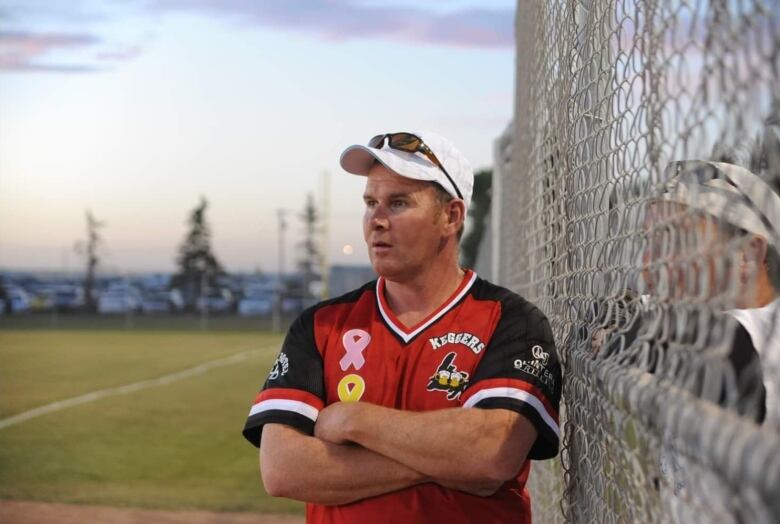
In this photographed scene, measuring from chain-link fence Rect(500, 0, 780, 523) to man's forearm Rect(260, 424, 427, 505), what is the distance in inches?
18.5

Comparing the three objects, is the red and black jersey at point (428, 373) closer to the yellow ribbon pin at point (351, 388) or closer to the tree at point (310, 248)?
the yellow ribbon pin at point (351, 388)

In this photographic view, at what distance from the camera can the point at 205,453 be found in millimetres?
10430

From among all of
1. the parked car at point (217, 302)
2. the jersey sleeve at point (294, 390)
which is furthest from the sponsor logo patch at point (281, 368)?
the parked car at point (217, 302)

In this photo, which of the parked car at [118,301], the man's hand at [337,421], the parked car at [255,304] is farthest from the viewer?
the parked car at [255,304]

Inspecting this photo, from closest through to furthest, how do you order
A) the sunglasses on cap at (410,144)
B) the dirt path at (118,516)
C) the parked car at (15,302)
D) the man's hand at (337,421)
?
the man's hand at (337,421) < the sunglasses on cap at (410,144) < the dirt path at (118,516) < the parked car at (15,302)

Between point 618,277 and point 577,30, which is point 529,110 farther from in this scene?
point 618,277

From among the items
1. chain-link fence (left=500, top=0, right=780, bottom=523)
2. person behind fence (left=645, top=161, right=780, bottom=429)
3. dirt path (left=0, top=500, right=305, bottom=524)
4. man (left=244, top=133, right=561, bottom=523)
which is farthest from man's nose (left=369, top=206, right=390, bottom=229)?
dirt path (left=0, top=500, right=305, bottom=524)

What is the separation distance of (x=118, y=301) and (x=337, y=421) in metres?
44.9

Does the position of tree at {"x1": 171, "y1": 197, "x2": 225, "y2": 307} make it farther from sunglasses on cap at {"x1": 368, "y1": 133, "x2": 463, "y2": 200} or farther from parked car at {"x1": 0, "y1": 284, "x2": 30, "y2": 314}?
sunglasses on cap at {"x1": 368, "y1": 133, "x2": 463, "y2": 200}

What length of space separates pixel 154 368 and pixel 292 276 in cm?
3540

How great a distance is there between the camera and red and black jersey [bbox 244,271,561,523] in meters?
2.53

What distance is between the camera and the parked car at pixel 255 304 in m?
47.6

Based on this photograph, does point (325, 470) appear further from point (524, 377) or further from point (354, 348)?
point (524, 377)

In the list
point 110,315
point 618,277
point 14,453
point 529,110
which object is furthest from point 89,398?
point 110,315
